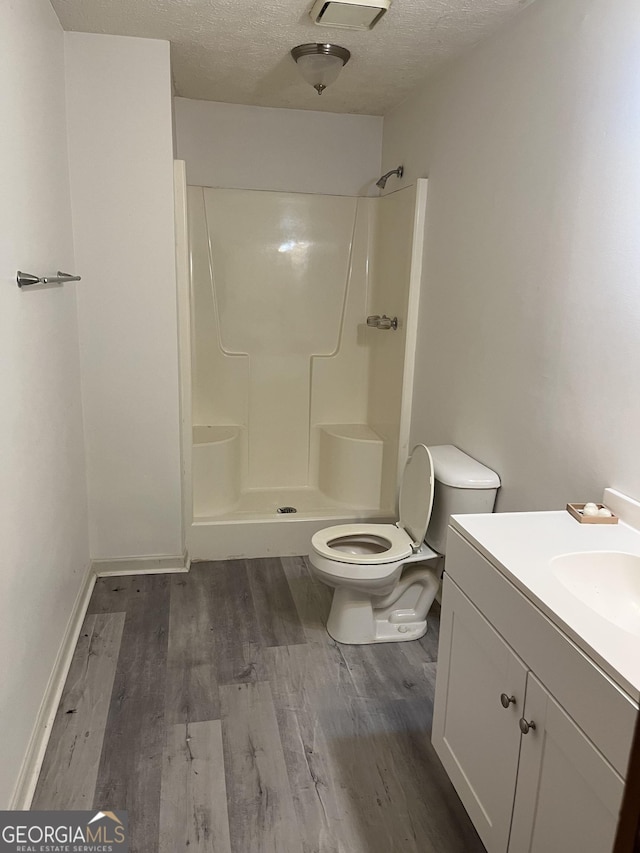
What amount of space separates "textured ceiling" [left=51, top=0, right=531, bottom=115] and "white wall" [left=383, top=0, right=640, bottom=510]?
0.49 feet

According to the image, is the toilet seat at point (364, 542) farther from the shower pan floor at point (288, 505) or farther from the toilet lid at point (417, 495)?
the shower pan floor at point (288, 505)

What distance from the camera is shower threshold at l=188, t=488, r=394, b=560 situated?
10.6ft

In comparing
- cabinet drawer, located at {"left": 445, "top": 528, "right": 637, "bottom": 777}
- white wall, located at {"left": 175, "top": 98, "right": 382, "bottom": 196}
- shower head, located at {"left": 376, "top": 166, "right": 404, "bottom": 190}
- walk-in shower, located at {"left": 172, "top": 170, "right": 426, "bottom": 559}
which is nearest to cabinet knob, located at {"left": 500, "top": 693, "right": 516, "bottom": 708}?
cabinet drawer, located at {"left": 445, "top": 528, "right": 637, "bottom": 777}

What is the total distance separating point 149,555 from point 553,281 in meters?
2.16

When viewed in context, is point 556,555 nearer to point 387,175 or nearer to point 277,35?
point 277,35

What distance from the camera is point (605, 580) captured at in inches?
60.8

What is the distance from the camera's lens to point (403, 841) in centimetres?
168

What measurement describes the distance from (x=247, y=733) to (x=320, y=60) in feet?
8.13

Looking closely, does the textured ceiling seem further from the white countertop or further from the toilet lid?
the white countertop

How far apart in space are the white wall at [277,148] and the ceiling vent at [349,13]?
1248 millimetres

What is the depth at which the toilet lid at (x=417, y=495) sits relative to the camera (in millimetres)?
2484

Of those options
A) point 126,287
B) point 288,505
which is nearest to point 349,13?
point 126,287

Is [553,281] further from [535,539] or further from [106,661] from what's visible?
[106,661]

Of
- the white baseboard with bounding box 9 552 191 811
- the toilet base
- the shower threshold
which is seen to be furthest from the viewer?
the shower threshold
